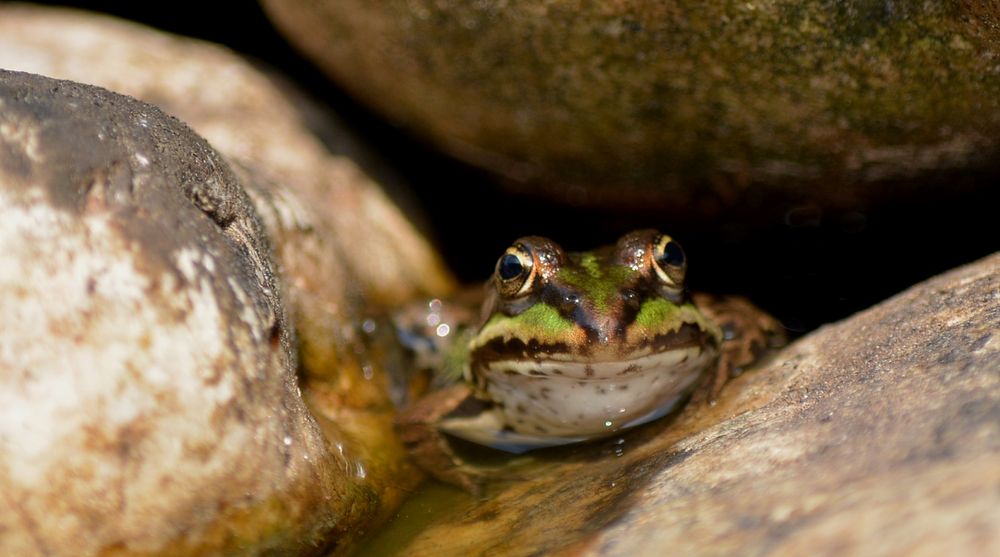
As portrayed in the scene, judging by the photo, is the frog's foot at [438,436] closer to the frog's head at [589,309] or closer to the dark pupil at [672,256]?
the frog's head at [589,309]

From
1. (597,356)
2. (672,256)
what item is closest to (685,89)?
(672,256)

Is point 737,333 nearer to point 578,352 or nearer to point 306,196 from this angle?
point 578,352

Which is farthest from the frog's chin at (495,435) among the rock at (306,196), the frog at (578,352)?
the rock at (306,196)

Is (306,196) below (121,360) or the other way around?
the other way around

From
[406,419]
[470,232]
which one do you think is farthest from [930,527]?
[470,232]

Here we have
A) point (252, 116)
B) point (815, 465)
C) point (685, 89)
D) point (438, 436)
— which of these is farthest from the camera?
point (252, 116)

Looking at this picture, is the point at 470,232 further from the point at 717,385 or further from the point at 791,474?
the point at 791,474

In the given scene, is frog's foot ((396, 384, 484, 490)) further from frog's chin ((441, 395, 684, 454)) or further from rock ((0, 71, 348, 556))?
rock ((0, 71, 348, 556))
